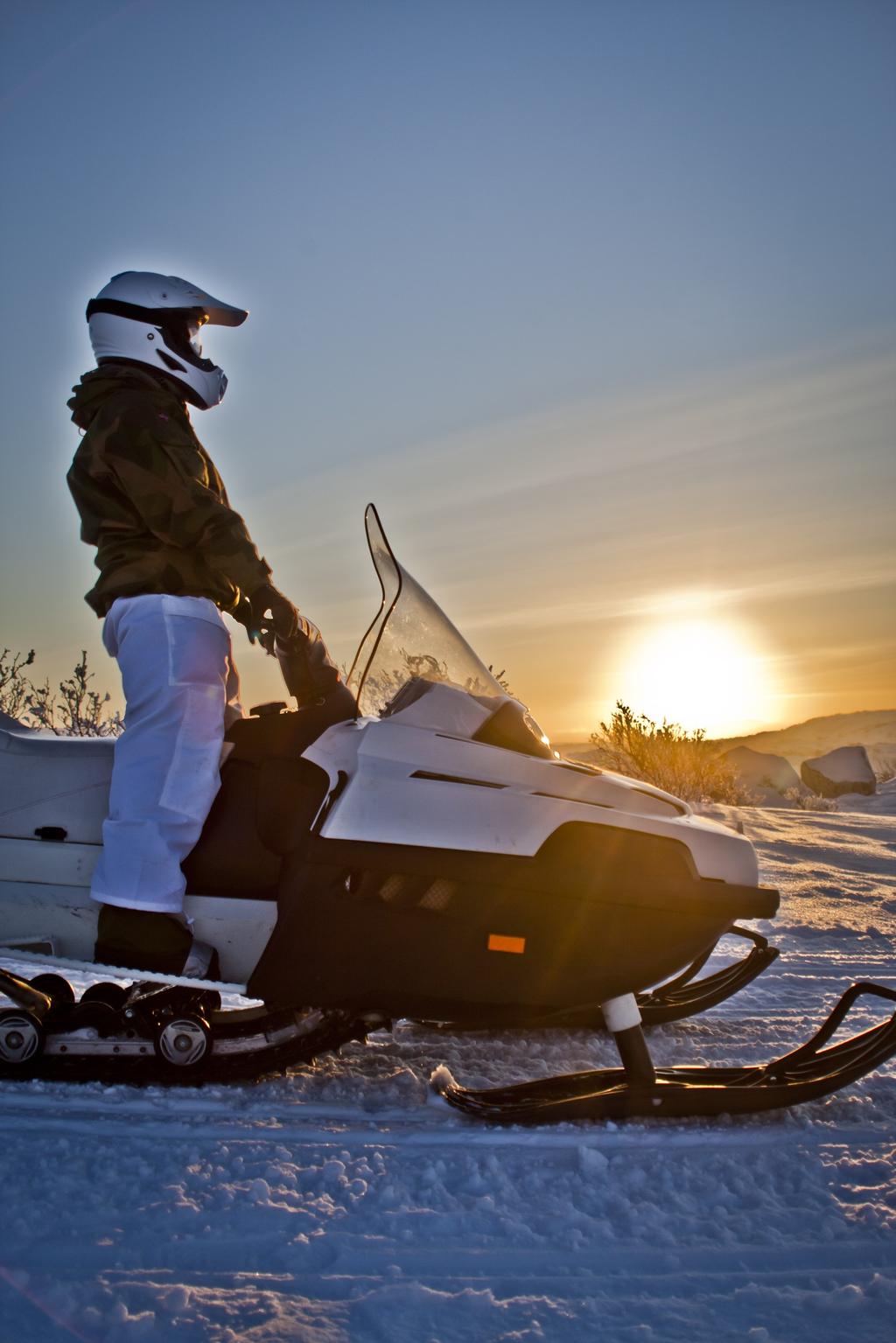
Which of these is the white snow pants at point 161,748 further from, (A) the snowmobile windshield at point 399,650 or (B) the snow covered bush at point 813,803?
(B) the snow covered bush at point 813,803

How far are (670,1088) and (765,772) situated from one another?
658 inches

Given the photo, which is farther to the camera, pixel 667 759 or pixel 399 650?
pixel 667 759

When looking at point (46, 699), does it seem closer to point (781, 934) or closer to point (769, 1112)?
point (781, 934)

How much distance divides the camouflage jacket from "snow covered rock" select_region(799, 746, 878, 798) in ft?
48.5

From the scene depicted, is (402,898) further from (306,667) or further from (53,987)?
(53,987)

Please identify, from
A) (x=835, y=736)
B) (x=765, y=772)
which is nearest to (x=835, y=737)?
(x=835, y=736)

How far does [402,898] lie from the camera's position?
266cm

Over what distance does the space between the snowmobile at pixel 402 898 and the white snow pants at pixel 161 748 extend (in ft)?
0.33

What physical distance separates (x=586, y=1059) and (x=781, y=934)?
233cm

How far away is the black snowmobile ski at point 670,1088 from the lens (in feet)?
8.42

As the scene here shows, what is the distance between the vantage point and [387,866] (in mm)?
2633

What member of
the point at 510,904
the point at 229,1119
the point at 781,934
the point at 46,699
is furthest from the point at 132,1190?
the point at 46,699

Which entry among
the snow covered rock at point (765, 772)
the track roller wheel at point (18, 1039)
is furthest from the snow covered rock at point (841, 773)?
the track roller wheel at point (18, 1039)

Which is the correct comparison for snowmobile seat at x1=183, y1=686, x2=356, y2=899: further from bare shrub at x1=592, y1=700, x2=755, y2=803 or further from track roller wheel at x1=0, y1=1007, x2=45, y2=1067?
bare shrub at x1=592, y1=700, x2=755, y2=803
